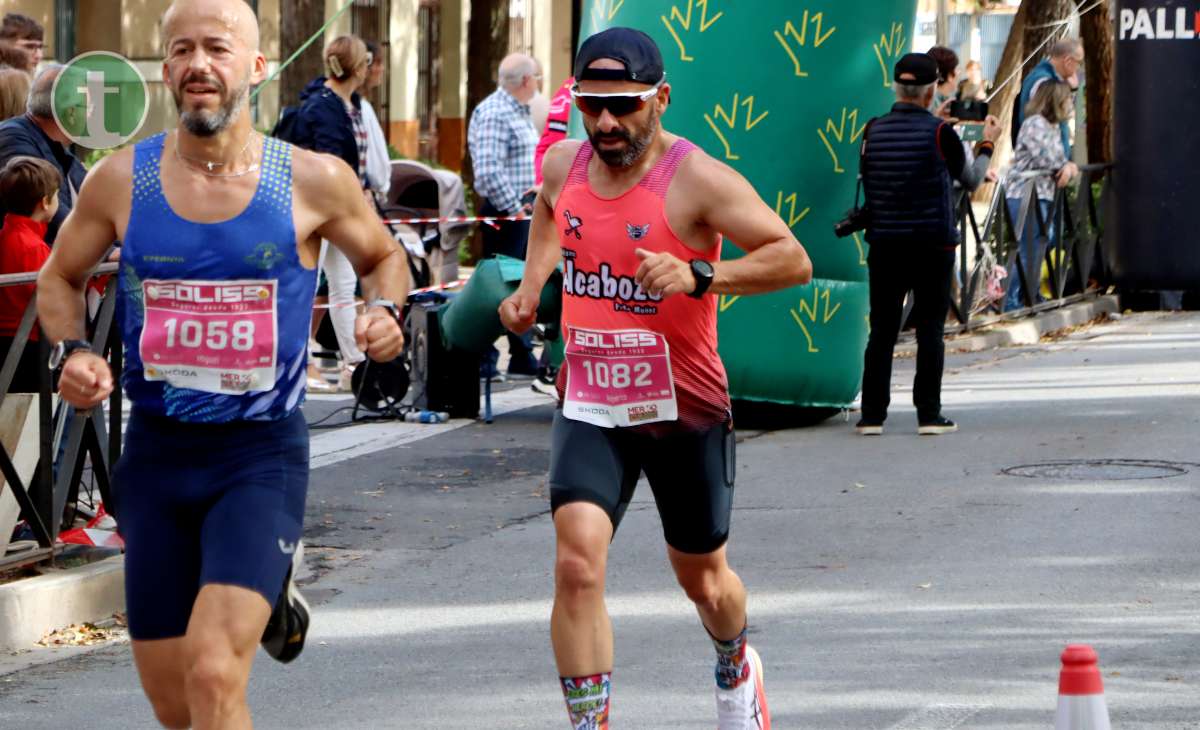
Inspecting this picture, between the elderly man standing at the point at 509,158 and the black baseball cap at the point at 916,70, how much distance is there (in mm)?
3563

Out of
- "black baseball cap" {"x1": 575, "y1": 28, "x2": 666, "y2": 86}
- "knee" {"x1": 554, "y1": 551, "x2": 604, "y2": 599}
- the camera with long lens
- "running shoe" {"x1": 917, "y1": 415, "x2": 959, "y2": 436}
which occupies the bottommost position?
"running shoe" {"x1": 917, "y1": 415, "x2": 959, "y2": 436}

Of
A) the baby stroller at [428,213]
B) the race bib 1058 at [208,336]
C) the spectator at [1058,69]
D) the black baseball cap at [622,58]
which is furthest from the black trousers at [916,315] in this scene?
the race bib 1058 at [208,336]

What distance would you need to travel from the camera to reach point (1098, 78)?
21.3 meters

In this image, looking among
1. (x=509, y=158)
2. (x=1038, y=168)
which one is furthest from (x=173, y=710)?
(x=1038, y=168)

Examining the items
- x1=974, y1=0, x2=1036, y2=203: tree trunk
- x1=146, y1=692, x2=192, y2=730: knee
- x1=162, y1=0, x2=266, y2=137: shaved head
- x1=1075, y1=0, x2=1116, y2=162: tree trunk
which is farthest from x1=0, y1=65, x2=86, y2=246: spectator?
x1=1075, y1=0, x2=1116, y2=162: tree trunk

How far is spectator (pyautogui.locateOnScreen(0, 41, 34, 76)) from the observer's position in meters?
10.0

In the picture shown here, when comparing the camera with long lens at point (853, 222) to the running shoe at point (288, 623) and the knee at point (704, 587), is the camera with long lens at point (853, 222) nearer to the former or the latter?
the knee at point (704, 587)

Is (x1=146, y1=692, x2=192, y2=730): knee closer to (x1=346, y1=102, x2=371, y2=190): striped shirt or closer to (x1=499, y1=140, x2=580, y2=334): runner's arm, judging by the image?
(x1=499, y1=140, x2=580, y2=334): runner's arm

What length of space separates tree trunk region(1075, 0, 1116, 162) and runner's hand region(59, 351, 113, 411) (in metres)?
17.2

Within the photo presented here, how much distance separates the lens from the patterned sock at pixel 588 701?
5168 millimetres

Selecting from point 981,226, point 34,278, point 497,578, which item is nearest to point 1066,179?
point 981,226

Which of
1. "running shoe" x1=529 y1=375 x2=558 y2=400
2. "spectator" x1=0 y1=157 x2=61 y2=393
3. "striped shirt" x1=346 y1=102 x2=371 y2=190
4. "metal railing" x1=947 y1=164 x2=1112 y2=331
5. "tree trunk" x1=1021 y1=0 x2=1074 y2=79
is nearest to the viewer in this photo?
"spectator" x1=0 y1=157 x2=61 y2=393

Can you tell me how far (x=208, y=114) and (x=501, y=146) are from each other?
378 inches

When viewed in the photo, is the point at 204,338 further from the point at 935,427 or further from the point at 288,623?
the point at 935,427
